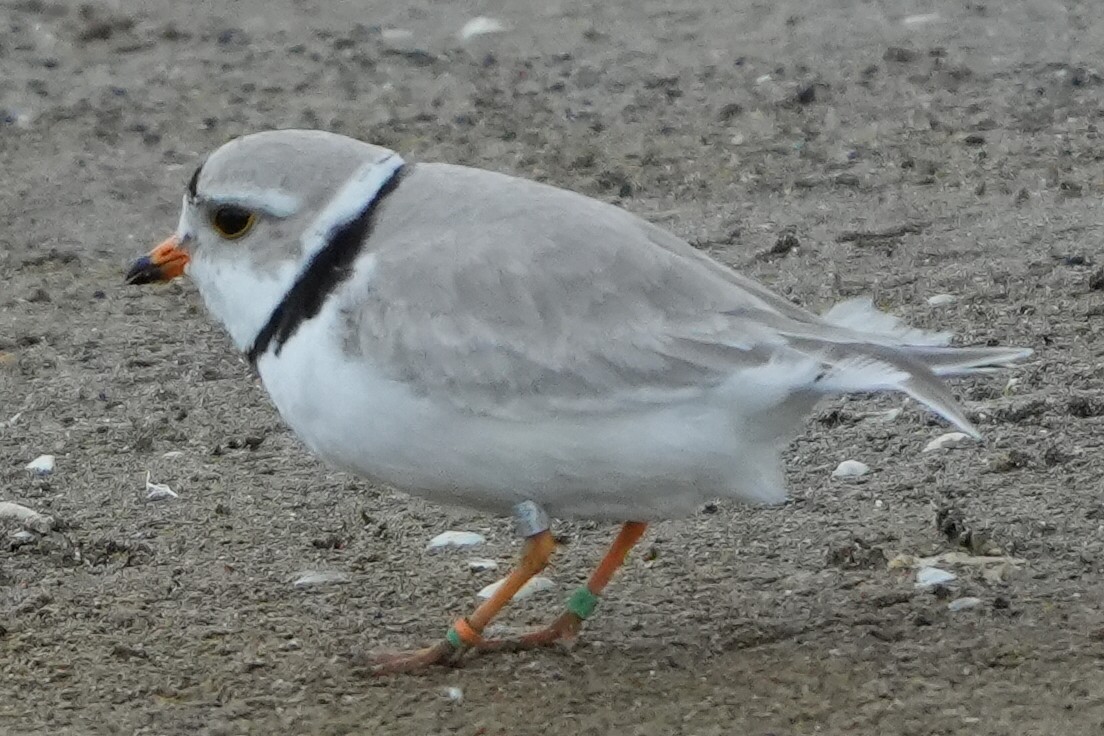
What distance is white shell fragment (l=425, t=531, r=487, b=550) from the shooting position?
15.3ft

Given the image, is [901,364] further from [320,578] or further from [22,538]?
[22,538]

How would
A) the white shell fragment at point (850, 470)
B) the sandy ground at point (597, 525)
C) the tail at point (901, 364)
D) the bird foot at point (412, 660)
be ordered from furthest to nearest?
1. the white shell fragment at point (850, 470)
2. the bird foot at point (412, 660)
3. the sandy ground at point (597, 525)
4. the tail at point (901, 364)

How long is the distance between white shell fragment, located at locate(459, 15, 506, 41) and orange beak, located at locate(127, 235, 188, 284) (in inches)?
223

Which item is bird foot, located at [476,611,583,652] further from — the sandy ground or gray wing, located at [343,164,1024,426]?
gray wing, located at [343,164,1024,426]

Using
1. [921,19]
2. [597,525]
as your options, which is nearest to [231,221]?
[597,525]

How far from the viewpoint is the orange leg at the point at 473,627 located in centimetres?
388

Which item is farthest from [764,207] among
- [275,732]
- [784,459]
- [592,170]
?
[275,732]

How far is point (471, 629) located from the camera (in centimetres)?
390

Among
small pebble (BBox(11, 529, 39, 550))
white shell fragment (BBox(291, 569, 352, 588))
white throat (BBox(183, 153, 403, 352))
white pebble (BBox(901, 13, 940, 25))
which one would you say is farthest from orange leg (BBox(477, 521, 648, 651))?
white pebble (BBox(901, 13, 940, 25))

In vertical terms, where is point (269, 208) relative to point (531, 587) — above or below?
above

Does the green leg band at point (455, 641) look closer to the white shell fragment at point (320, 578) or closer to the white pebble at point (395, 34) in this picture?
the white shell fragment at point (320, 578)

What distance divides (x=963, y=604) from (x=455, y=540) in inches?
51.8

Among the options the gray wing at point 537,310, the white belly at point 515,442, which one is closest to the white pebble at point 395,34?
the gray wing at point 537,310

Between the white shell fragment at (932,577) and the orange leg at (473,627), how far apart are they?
0.85 meters
